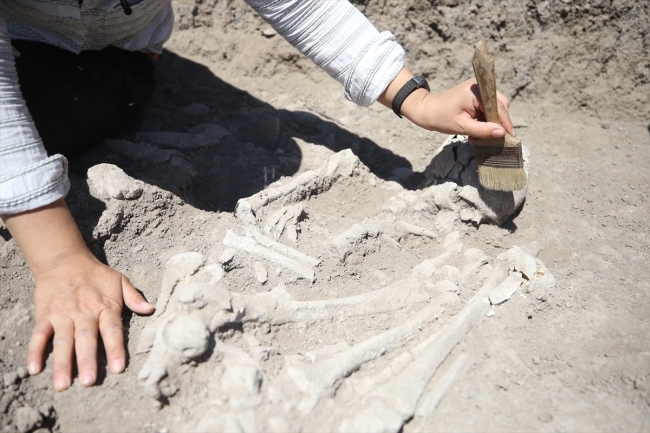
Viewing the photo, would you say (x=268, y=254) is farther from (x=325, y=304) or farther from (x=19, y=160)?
(x=19, y=160)

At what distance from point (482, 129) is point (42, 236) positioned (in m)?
1.58

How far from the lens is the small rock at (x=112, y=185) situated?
6.50 ft

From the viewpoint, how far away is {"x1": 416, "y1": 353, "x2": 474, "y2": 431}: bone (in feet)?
4.81

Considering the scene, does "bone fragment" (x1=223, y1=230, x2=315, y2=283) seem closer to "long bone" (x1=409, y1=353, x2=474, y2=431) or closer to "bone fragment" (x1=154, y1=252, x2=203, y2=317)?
"bone fragment" (x1=154, y1=252, x2=203, y2=317)

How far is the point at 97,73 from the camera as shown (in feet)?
7.93

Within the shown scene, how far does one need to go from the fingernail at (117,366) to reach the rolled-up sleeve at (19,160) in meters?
0.57

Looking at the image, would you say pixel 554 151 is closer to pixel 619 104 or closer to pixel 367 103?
pixel 619 104

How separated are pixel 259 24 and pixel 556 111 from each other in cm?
194

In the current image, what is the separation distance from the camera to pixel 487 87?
71.8 inches

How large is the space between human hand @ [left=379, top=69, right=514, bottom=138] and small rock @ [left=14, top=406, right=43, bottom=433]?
5.61 ft

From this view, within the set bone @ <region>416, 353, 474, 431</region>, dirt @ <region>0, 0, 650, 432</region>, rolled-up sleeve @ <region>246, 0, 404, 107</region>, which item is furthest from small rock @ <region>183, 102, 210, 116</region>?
bone @ <region>416, 353, 474, 431</region>

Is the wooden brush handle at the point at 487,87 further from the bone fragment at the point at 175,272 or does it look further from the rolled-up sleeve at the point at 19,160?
the rolled-up sleeve at the point at 19,160

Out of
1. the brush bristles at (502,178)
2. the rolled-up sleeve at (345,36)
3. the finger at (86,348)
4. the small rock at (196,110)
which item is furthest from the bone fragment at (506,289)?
the small rock at (196,110)

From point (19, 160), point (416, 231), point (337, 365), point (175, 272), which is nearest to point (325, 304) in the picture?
point (337, 365)
